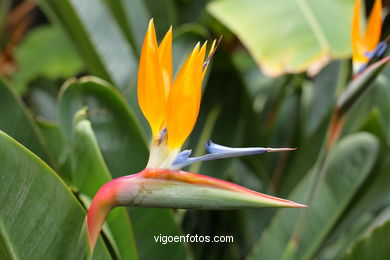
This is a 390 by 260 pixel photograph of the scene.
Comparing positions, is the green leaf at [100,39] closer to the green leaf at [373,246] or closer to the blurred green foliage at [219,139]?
the blurred green foliage at [219,139]

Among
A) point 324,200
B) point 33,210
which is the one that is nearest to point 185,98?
point 33,210

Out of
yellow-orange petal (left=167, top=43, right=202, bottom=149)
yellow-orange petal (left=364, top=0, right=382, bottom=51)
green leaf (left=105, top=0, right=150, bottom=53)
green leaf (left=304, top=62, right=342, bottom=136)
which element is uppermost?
yellow-orange petal (left=167, top=43, right=202, bottom=149)

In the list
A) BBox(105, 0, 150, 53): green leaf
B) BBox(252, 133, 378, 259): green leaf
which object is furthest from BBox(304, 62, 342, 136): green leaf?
BBox(105, 0, 150, 53): green leaf

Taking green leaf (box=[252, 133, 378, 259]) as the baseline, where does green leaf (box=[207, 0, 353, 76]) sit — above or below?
above

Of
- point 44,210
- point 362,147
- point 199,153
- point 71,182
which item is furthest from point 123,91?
point 44,210

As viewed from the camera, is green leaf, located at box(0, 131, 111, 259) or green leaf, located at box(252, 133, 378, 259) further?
green leaf, located at box(252, 133, 378, 259)

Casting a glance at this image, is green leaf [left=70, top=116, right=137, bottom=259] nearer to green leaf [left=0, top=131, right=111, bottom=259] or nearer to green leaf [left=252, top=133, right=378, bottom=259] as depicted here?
green leaf [left=0, top=131, right=111, bottom=259]

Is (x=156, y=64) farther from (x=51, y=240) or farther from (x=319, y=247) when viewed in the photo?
(x=319, y=247)
